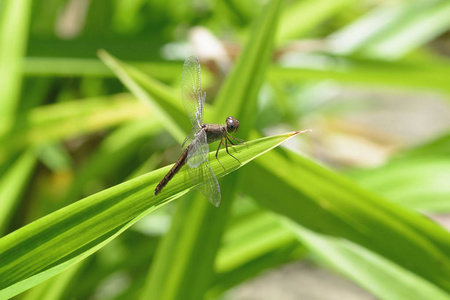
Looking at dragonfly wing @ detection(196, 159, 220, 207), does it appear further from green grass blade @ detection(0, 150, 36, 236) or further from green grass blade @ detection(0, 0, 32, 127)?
green grass blade @ detection(0, 0, 32, 127)

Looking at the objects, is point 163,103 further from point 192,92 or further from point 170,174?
point 170,174

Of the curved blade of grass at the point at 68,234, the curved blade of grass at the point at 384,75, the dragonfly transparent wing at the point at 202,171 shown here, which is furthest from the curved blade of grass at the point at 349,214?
the curved blade of grass at the point at 384,75

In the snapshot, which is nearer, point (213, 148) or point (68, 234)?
point (68, 234)

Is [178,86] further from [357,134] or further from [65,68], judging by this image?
[357,134]

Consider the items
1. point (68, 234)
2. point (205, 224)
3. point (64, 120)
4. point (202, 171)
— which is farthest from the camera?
point (64, 120)

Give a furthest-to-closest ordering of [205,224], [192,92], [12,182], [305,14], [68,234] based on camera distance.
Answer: [305,14]
[12,182]
[192,92]
[205,224]
[68,234]

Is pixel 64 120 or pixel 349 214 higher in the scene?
pixel 64 120

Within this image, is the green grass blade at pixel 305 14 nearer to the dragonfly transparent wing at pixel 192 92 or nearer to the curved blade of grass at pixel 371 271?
the dragonfly transparent wing at pixel 192 92

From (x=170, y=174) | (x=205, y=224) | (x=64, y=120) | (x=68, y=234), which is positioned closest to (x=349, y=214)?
(x=205, y=224)
